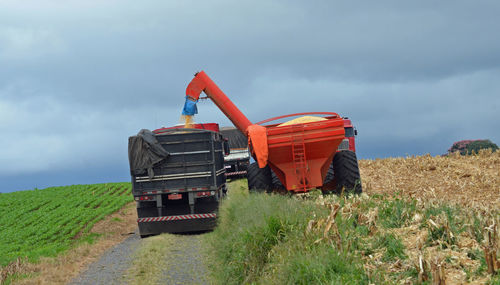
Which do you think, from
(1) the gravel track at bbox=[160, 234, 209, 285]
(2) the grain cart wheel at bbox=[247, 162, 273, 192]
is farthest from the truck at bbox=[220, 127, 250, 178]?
(1) the gravel track at bbox=[160, 234, 209, 285]

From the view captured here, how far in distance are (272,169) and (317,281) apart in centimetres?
905

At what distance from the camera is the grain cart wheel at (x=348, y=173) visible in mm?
14000

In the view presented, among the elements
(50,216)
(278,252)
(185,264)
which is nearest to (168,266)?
(185,264)

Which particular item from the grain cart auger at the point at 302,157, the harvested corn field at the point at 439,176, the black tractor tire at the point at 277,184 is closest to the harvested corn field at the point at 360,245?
the grain cart auger at the point at 302,157

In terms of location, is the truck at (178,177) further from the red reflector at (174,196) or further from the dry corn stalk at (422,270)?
the dry corn stalk at (422,270)

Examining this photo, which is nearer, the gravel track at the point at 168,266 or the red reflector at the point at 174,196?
the gravel track at the point at 168,266

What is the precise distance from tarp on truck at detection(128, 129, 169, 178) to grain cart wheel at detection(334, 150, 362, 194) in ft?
17.8

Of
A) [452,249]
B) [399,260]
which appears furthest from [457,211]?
[399,260]

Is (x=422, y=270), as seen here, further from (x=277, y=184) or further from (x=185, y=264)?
(x=277, y=184)

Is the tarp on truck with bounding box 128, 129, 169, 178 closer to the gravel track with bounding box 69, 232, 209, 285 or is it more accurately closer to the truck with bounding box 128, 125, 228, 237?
the truck with bounding box 128, 125, 228, 237

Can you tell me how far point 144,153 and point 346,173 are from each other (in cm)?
631

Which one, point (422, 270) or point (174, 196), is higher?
point (174, 196)

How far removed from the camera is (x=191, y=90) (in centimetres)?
1828

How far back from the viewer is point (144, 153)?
14750 mm
